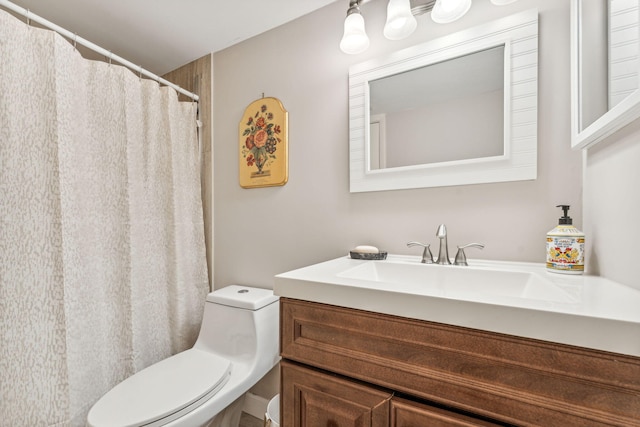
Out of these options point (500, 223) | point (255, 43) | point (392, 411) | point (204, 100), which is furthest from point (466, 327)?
point (204, 100)

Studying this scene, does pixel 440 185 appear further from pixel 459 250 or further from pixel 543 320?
pixel 543 320

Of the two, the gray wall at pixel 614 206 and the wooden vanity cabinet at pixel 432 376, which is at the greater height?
the gray wall at pixel 614 206

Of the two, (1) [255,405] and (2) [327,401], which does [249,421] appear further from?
(2) [327,401]

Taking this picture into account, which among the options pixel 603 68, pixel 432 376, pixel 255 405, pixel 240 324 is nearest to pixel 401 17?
pixel 603 68

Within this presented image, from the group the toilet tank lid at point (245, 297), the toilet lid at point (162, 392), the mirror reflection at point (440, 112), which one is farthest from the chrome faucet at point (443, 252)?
the toilet lid at point (162, 392)

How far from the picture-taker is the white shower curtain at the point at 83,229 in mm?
933

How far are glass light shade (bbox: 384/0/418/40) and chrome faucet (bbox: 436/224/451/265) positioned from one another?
71 centimetres

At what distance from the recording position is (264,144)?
4.86 feet

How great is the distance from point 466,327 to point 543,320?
0.40ft

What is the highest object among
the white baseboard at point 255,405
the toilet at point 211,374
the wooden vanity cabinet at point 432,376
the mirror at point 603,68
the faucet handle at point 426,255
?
the mirror at point 603,68

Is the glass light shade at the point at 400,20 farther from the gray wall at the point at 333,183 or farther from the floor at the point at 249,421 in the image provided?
the floor at the point at 249,421

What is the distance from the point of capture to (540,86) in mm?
907

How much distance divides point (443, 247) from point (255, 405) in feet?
4.23

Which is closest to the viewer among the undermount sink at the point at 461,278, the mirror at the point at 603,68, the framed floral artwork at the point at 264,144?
the mirror at the point at 603,68
